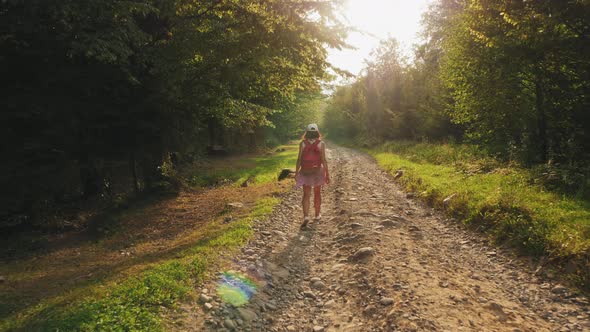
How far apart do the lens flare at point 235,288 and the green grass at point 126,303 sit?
16.7 inches

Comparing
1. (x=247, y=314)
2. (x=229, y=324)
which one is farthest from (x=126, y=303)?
(x=247, y=314)

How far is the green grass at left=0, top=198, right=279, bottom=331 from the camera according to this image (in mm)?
3996

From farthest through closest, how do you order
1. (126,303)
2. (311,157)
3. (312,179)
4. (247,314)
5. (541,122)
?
(541,122), (312,179), (311,157), (247,314), (126,303)

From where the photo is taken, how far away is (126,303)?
4.49 meters

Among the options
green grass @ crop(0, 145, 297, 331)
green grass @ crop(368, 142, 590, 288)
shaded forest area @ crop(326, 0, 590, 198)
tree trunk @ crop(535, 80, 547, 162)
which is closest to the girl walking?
green grass @ crop(0, 145, 297, 331)

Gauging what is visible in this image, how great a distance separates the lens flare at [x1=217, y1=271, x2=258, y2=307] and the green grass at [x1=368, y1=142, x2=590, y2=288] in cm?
514

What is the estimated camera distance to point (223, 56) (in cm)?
1055

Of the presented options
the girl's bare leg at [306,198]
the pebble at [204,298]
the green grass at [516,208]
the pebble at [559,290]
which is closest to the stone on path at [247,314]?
the pebble at [204,298]

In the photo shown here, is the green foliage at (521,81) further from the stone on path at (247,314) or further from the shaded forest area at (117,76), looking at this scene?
the stone on path at (247,314)

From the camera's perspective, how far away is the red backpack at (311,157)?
8.37 metres

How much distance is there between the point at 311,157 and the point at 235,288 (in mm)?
4161

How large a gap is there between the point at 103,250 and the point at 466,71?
17765mm

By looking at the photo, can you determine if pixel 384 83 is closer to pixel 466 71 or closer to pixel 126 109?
pixel 466 71

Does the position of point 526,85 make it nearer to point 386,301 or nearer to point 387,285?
point 387,285
